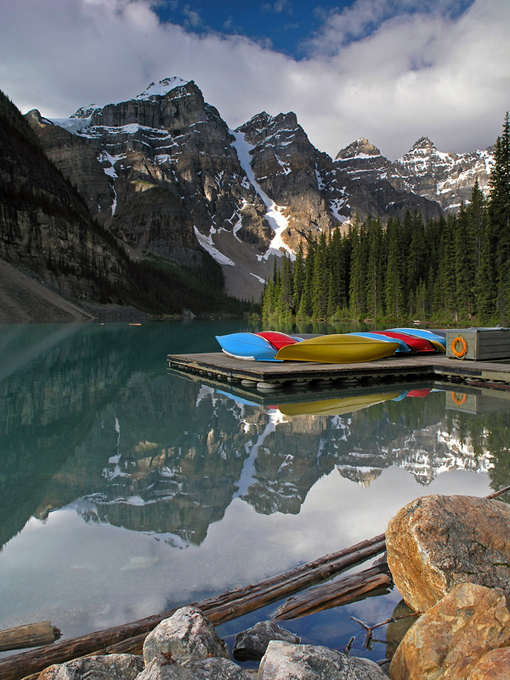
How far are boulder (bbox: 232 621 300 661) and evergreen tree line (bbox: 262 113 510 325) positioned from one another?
36236 millimetres

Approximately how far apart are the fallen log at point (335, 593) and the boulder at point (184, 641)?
754 mm

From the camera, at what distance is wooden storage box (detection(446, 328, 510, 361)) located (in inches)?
554

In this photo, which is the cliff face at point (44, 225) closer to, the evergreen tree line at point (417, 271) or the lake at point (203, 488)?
the evergreen tree line at point (417, 271)

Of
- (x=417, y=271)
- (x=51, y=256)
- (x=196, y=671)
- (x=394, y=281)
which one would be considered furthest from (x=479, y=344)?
(x=51, y=256)

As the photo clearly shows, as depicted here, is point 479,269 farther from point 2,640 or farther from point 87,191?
point 87,191

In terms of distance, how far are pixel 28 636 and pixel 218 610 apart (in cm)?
115

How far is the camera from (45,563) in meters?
3.78

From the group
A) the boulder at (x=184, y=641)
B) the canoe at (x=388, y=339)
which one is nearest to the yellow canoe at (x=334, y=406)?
the canoe at (x=388, y=339)

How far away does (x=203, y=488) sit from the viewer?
5375 millimetres

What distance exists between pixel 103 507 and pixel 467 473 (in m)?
4.38

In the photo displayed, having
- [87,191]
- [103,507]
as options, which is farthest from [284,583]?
[87,191]

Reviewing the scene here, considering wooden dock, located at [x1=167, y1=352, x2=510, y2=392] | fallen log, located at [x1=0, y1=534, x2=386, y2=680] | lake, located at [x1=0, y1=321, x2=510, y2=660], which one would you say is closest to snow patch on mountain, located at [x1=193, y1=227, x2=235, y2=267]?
wooden dock, located at [x1=167, y1=352, x2=510, y2=392]

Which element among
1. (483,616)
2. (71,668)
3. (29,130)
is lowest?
(71,668)

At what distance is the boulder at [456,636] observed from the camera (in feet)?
6.91
